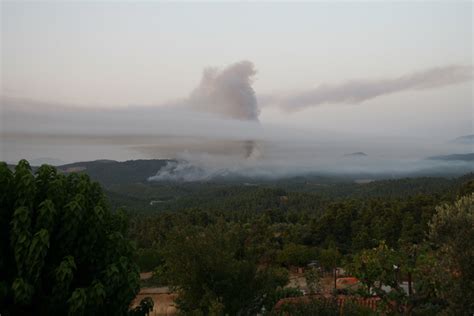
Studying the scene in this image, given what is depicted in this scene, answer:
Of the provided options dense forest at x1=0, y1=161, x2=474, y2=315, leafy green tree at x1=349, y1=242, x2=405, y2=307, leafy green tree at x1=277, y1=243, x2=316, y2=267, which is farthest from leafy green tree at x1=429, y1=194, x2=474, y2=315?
leafy green tree at x1=277, y1=243, x2=316, y2=267

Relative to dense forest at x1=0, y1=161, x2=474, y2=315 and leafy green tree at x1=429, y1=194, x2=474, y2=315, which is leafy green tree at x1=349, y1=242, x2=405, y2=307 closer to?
dense forest at x1=0, y1=161, x2=474, y2=315

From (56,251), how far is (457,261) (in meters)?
9.85

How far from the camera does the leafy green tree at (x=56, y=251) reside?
7.60 metres

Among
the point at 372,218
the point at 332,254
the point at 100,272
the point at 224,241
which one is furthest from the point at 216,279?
the point at 372,218

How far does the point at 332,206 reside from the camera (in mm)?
49188

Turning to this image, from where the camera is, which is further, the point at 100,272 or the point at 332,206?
the point at 332,206

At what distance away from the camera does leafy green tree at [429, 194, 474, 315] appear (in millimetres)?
10109

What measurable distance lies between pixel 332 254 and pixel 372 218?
53.2ft

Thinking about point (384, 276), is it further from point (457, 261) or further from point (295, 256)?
point (295, 256)

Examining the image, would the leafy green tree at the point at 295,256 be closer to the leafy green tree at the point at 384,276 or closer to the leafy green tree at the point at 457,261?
the leafy green tree at the point at 384,276

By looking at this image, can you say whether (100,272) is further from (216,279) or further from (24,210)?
(216,279)

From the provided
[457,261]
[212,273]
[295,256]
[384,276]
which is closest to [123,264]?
[212,273]

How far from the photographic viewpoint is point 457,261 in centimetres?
1023

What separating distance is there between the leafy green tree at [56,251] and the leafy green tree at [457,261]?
26.4ft
